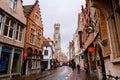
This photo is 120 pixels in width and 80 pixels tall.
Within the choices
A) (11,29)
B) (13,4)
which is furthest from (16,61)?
(13,4)

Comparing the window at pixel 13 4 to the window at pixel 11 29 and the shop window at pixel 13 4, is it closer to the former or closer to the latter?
the shop window at pixel 13 4

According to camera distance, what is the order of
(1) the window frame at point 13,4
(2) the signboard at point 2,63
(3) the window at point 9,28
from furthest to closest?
(1) the window frame at point 13,4 < (3) the window at point 9,28 < (2) the signboard at point 2,63

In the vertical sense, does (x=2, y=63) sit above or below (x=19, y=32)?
below

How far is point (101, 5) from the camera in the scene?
677cm

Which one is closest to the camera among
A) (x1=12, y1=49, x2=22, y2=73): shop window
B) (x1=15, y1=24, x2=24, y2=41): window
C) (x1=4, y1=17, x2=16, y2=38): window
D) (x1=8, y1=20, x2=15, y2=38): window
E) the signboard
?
the signboard

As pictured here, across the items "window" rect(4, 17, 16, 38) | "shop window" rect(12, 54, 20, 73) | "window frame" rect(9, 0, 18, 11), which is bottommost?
Result: "shop window" rect(12, 54, 20, 73)

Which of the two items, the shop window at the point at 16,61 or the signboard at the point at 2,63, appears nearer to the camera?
the signboard at the point at 2,63

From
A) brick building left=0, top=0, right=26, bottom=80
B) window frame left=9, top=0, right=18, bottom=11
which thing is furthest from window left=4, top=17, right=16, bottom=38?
window frame left=9, top=0, right=18, bottom=11

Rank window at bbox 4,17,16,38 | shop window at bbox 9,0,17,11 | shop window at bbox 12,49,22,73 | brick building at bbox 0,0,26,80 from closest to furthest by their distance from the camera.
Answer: brick building at bbox 0,0,26,80 < window at bbox 4,17,16,38 < shop window at bbox 9,0,17,11 < shop window at bbox 12,49,22,73

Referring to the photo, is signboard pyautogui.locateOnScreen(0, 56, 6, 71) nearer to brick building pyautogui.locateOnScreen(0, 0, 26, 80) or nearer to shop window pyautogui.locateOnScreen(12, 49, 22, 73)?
brick building pyautogui.locateOnScreen(0, 0, 26, 80)

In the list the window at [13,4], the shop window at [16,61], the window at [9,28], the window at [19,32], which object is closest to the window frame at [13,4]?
the window at [13,4]

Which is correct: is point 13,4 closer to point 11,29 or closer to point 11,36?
point 11,29

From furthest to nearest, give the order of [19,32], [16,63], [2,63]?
1. [19,32]
2. [16,63]
3. [2,63]

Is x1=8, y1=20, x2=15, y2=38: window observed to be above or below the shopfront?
above
